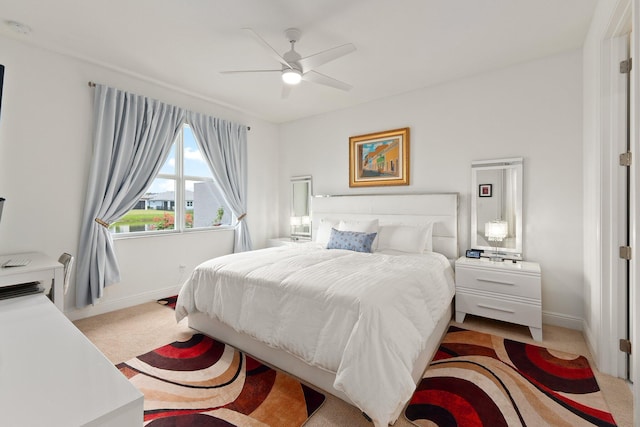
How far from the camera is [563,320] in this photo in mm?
2957

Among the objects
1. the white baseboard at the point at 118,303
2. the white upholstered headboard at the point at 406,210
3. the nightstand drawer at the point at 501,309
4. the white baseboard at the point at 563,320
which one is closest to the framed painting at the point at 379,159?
the white upholstered headboard at the point at 406,210

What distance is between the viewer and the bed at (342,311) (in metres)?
1.58

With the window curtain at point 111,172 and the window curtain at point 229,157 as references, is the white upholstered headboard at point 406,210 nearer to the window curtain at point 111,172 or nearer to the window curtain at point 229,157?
the window curtain at point 229,157

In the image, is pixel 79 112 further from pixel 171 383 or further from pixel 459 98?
pixel 459 98

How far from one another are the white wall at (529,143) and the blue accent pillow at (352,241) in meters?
1.02

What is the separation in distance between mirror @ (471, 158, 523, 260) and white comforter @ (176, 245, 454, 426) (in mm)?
792

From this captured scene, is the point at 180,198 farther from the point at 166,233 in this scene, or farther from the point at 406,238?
the point at 406,238

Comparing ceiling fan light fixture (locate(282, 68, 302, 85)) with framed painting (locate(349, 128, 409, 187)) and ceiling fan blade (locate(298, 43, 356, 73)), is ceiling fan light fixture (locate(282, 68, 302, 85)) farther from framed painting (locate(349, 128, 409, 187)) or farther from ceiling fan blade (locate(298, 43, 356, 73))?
framed painting (locate(349, 128, 409, 187))

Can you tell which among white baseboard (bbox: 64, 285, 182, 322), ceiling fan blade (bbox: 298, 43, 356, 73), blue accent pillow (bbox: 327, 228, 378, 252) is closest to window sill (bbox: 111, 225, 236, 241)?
white baseboard (bbox: 64, 285, 182, 322)

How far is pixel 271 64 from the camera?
320cm

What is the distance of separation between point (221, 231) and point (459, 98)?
3.69 meters

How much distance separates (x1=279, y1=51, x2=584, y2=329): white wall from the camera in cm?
292

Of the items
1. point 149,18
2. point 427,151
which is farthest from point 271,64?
point 427,151

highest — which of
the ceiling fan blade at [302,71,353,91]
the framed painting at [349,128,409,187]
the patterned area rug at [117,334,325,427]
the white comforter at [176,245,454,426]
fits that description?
the ceiling fan blade at [302,71,353,91]
